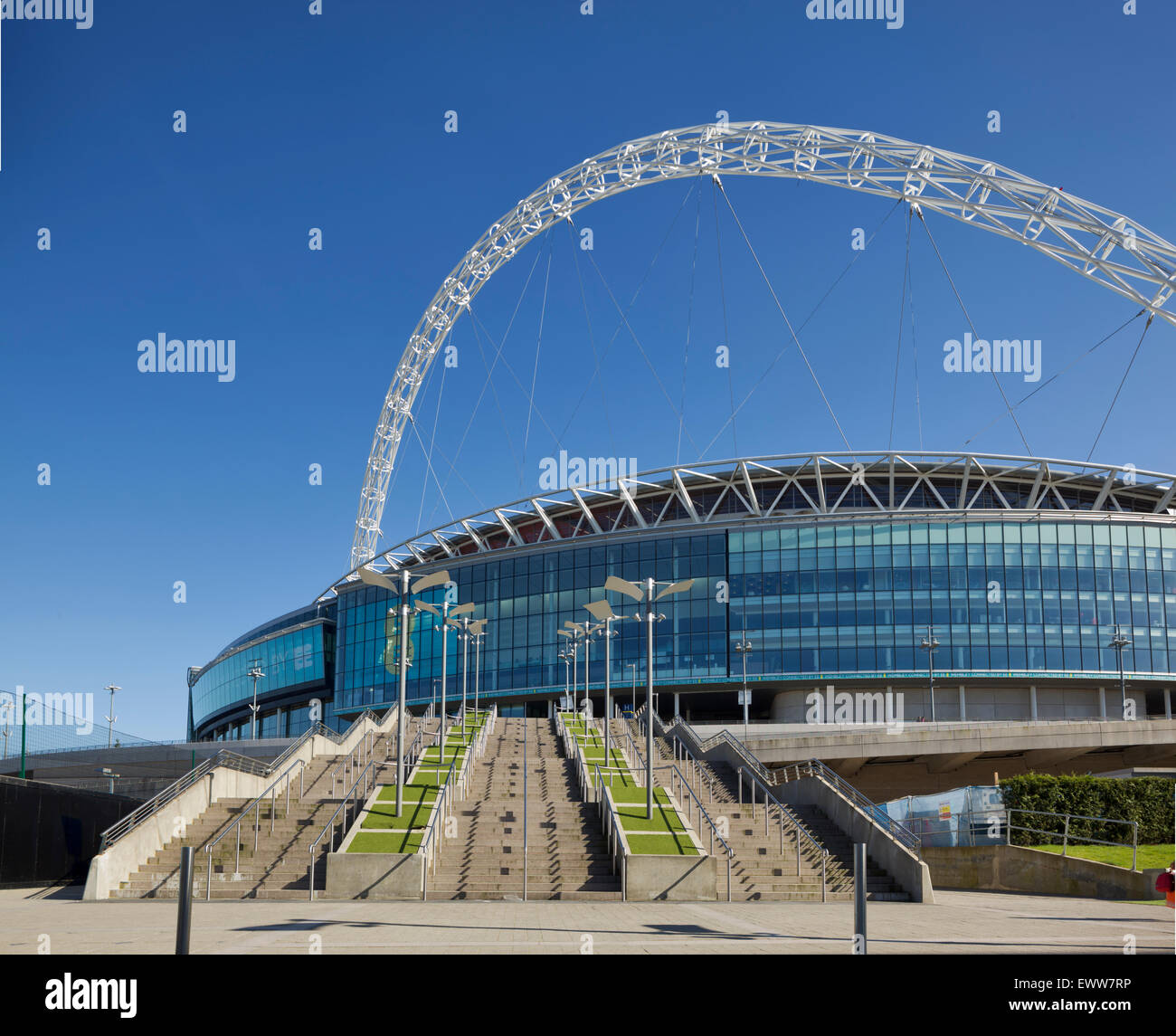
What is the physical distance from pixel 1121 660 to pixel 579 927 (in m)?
67.3

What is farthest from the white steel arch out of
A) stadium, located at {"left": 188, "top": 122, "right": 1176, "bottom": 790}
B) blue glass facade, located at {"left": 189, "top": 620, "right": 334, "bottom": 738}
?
blue glass facade, located at {"left": 189, "top": 620, "right": 334, "bottom": 738}

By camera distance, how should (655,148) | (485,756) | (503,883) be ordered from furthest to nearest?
1. (655,148)
2. (485,756)
3. (503,883)

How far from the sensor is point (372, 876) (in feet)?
74.1

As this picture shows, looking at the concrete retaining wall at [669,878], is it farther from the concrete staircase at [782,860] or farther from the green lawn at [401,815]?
the green lawn at [401,815]

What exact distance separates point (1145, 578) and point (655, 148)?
46.0 m

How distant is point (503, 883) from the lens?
23891 millimetres

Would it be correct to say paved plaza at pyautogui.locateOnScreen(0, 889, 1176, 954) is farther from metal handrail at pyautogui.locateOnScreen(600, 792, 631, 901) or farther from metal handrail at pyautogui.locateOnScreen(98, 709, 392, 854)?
metal handrail at pyautogui.locateOnScreen(98, 709, 392, 854)

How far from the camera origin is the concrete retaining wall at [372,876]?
22438 millimetres

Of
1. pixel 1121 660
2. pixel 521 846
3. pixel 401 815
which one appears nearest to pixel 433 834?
pixel 401 815

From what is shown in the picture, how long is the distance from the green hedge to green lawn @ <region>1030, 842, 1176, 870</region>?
1.02 meters

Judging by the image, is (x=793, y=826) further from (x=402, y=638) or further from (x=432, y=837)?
(x=402, y=638)

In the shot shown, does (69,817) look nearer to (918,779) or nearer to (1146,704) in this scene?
(918,779)

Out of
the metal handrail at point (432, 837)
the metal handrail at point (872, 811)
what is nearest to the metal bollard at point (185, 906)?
the metal handrail at point (432, 837)
